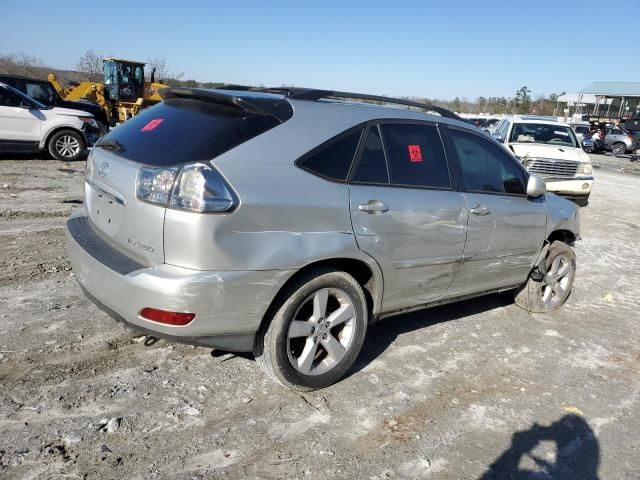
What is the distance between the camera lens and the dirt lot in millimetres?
2707

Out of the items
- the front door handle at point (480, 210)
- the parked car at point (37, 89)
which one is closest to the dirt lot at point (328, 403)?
the front door handle at point (480, 210)

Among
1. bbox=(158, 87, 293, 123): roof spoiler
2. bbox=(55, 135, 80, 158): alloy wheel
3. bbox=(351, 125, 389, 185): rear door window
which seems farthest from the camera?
bbox=(55, 135, 80, 158): alloy wheel

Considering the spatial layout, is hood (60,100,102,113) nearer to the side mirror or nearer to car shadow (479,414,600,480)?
the side mirror

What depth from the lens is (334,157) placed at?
10.5ft

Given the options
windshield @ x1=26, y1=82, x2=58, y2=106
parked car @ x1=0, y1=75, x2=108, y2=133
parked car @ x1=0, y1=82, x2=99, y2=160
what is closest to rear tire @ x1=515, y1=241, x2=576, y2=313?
parked car @ x1=0, y1=82, x2=99, y2=160

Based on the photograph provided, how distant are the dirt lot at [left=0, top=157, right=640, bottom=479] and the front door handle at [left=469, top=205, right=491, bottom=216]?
1.11m

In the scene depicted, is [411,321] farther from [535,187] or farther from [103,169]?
[103,169]

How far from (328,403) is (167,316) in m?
1.18

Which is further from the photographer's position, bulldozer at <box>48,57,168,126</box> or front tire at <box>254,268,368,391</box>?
bulldozer at <box>48,57,168,126</box>

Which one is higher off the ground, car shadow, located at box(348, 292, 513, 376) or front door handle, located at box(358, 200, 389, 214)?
front door handle, located at box(358, 200, 389, 214)

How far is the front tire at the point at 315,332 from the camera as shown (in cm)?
306

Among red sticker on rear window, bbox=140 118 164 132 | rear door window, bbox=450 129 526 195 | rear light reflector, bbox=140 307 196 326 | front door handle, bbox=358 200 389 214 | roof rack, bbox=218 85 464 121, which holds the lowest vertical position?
rear light reflector, bbox=140 307 196 326

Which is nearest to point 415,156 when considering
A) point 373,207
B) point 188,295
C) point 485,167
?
point 373,207

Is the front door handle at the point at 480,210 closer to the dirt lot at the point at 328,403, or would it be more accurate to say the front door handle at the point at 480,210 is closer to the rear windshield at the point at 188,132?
the dirt lot at the point at 328,403
